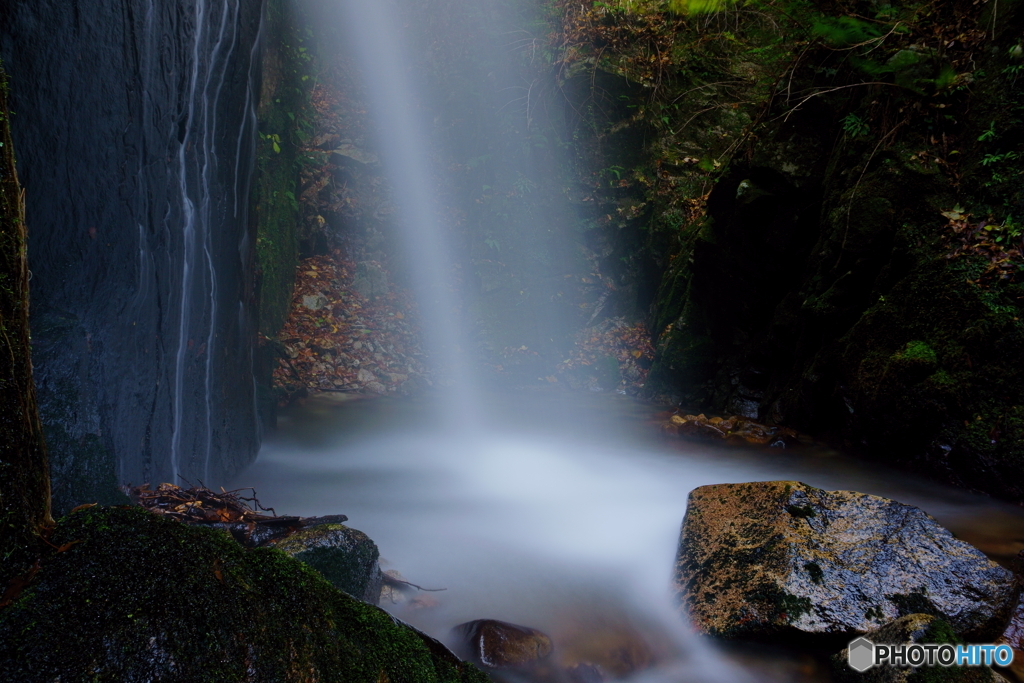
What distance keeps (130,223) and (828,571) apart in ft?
14.3

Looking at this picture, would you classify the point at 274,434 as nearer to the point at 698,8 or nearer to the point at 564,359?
the point at 564,359

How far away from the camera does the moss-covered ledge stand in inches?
46.1

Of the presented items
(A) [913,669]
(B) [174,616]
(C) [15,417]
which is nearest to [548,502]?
(A) [913,669]

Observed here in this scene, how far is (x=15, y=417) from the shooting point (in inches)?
51.8

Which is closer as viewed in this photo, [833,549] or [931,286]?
[833,549]

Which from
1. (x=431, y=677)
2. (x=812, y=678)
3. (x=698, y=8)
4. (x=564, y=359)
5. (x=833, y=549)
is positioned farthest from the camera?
(x=564, y=359)

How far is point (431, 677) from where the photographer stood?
1.74m

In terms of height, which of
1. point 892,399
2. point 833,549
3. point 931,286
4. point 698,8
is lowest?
point 833,549

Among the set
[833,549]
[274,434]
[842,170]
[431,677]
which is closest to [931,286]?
[842,170]

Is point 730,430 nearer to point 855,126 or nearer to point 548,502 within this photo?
point 548,502

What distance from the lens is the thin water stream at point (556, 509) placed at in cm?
317

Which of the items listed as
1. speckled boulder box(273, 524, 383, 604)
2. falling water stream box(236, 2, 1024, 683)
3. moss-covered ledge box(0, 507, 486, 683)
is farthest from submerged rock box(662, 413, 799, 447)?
moss-covered ledge box(0, 507, 486, 683)

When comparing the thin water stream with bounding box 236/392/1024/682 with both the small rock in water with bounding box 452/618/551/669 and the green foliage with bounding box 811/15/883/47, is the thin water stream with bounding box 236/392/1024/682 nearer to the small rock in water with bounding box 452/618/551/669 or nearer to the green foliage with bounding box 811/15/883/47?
the small rock in water with bounding box 452/618/551/669

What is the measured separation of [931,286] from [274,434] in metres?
6.79
